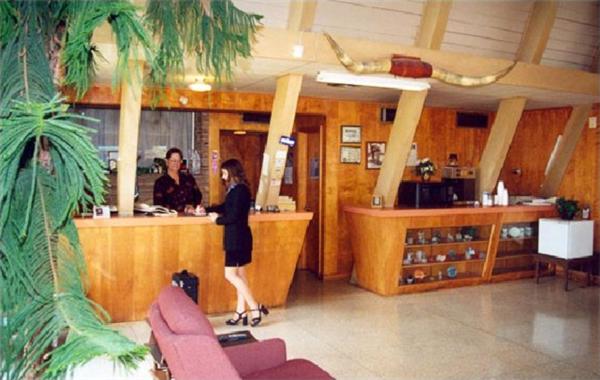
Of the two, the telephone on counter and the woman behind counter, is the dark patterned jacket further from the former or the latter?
the telephone on counter

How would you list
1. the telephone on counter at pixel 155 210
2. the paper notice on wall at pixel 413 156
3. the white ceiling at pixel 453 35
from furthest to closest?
the paper notice on wall at pixel 413 156 → the telephone on counter at pixel 155 210 → the white ceiling at pixel 453 35

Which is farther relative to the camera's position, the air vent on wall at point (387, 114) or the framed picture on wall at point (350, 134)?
the air vent on wall at point (387, 114)

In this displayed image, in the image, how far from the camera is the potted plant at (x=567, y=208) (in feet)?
24.8

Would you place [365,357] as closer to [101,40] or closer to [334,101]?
[101,40]

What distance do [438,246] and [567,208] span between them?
205 centimetres

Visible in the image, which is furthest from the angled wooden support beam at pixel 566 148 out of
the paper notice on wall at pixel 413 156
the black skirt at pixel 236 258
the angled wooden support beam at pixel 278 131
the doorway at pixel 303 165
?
the black skirt at pixel 236 258

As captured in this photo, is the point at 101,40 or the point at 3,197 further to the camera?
the point at 101,40

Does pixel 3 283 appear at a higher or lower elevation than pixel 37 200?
lower

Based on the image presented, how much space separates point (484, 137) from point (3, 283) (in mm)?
9348

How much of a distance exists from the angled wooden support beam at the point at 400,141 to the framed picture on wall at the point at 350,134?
3.44 feet

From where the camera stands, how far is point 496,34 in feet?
22.1

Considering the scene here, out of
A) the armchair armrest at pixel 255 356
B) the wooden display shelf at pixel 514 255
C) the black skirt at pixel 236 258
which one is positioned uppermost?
the black skirt at pixel 236 258

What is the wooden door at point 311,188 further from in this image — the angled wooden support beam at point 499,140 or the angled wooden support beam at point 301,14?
the angled wooden support beam at point 301,14

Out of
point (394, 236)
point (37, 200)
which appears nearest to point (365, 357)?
point (394, 236)
